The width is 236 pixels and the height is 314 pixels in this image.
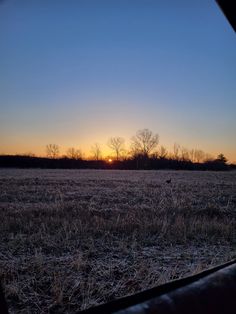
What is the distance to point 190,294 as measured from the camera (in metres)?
0.65

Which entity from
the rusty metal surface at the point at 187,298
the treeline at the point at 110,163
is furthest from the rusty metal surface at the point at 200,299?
the treeline at the point at 110,163

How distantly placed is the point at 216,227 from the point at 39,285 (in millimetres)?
5031

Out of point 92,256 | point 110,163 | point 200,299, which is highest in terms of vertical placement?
point 110,163

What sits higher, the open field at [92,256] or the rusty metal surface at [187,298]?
the rusty metal surface at [187,298]

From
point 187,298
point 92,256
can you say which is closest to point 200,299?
point 187,298

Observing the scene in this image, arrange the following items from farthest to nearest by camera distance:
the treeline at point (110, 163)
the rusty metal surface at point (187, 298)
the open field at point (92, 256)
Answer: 1. the treeline at point (110, 163)
2. the open field at point (92, 256)
3. the rusty metal surface at point (187, 298)

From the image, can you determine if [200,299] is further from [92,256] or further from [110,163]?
[110,163]

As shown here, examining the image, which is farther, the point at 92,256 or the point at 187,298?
the point at 92,256

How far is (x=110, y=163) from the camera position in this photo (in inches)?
3275

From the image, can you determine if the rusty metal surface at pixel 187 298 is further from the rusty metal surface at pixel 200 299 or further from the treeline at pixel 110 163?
the treeline at pixel 110 163

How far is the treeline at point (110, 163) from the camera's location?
73.9 meters

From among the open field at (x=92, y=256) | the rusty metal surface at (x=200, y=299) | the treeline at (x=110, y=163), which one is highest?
the treeline at (x=110, y=163)

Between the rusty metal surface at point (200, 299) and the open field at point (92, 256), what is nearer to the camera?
the rusty metal surface at point (200, 299)

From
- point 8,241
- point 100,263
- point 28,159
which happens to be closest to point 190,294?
point 100,263
